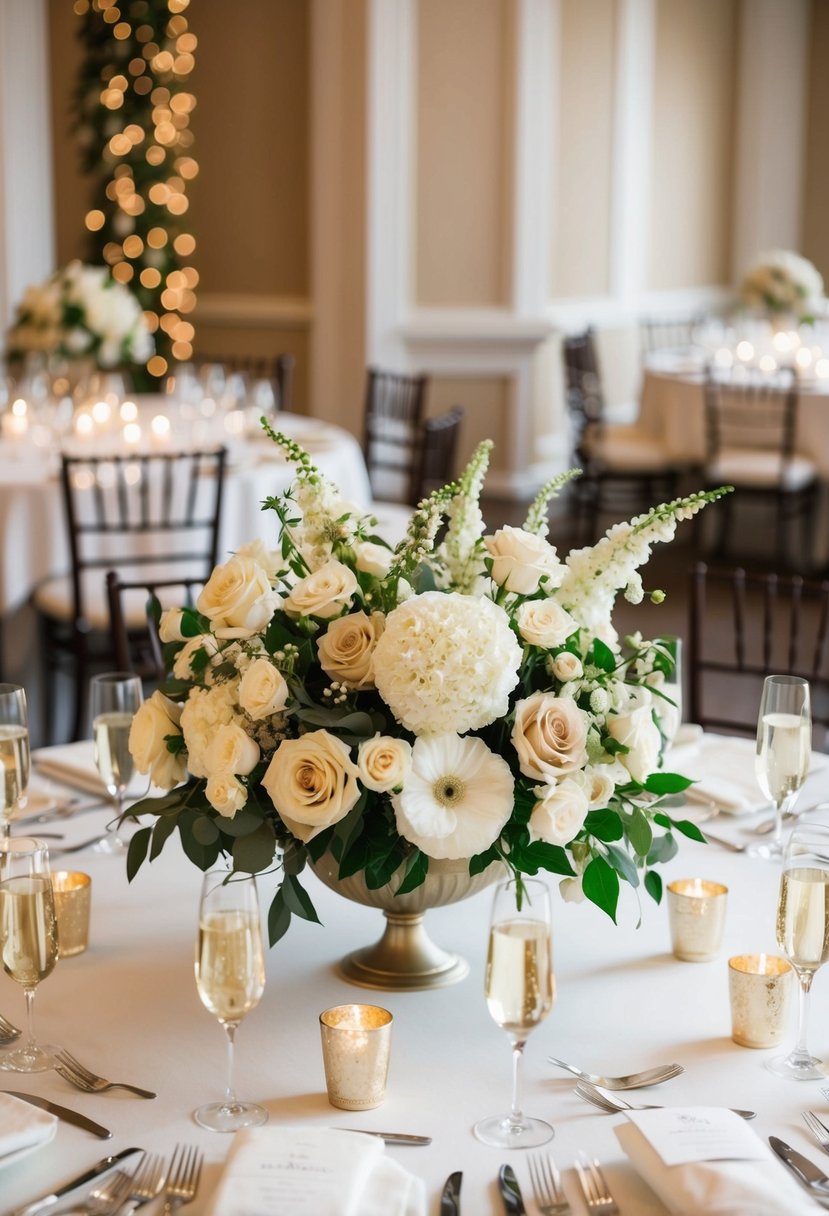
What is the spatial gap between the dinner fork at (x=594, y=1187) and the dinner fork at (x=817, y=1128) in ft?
0.66

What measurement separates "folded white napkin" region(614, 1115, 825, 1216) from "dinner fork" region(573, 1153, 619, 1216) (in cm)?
4

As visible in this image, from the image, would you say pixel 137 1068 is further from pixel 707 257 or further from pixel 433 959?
pixel 707 257

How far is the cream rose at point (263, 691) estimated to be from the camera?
4.71 feet

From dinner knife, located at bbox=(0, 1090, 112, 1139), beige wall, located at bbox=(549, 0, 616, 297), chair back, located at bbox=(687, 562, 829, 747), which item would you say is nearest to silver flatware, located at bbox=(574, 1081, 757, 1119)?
dinner knife, located at bbox=(0, 1090, 112, 1139)

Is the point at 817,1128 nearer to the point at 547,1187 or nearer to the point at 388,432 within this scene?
the point at 547,1187

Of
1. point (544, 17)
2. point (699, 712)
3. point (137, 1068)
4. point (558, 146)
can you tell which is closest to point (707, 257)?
point (558, 146)

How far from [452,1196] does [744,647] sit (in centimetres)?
377

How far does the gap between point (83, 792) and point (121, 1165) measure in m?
1.00

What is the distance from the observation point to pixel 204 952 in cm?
129

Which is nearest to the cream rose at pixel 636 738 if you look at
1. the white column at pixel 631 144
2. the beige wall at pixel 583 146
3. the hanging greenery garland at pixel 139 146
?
the hanging greenery garland at pixel 139 146

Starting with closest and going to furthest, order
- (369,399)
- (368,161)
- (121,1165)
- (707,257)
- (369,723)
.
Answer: (121,1165)
(369,723)
(369,399)
(368,161)
(707,257)

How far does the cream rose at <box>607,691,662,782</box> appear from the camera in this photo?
1506 millimetres

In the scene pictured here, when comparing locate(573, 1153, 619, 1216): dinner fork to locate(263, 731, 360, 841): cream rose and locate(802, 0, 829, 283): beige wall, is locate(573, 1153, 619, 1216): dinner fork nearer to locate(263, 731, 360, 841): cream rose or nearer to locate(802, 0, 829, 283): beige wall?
locate(263, 731, 360, 841): cream rose

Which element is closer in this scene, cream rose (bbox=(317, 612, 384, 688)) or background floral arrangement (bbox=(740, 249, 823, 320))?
cream rose (bbox=(317, 612, 384, 688))
